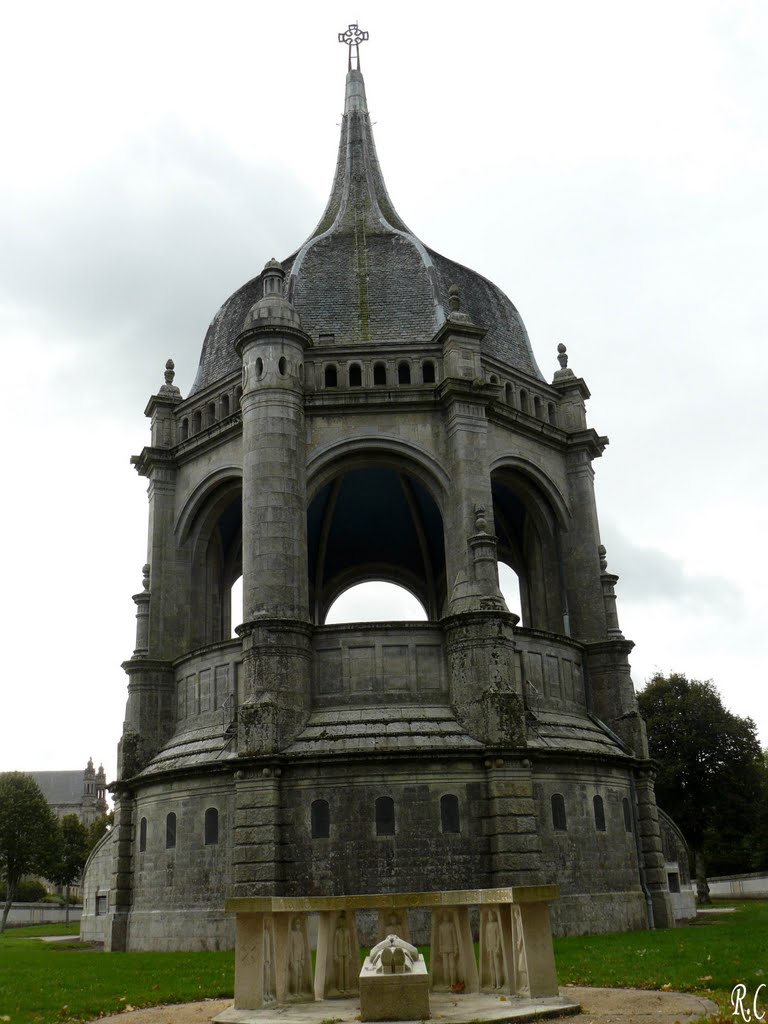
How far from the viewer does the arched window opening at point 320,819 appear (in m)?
27.2

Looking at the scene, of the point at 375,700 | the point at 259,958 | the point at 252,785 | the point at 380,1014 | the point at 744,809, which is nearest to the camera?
the point at 380,1014

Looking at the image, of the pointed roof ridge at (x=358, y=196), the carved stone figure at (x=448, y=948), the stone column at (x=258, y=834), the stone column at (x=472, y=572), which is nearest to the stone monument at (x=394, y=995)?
the carved stone figure at (x=448, y=948)

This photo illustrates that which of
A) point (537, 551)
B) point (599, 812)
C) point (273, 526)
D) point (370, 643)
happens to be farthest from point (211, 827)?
point (537, 551)

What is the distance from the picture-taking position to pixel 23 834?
66.3 m

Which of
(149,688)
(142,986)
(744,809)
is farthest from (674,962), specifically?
(744,809)

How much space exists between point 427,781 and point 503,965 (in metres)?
13.3

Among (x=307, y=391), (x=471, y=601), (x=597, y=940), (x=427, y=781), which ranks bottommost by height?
(x=597, y=940)

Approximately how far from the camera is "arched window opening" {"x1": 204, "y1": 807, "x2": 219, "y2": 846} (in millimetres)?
28938

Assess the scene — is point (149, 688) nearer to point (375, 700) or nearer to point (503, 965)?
point (375, 700)

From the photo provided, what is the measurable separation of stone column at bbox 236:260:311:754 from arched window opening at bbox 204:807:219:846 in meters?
2.86

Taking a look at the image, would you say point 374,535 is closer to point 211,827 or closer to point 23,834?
point 211,827

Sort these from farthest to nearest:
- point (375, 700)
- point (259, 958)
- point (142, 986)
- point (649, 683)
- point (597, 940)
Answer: point (649, 683) → point (375, 700) → point (597, 940) → point (142, 986) → point (259, 958)

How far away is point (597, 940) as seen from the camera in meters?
25.2

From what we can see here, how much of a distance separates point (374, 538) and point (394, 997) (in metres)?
33.5
